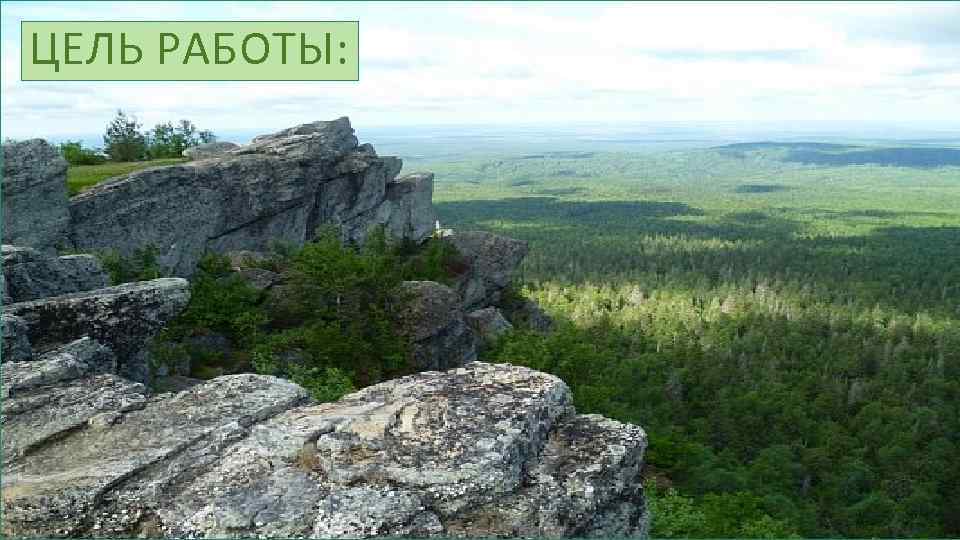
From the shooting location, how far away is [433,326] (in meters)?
30.4

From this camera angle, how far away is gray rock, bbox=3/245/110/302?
1509 cm

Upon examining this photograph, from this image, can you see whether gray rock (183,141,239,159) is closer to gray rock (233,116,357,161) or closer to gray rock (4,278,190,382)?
gray rock (233,116,357,161)

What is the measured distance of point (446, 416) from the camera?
1032cm

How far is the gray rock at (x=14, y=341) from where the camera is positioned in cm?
1243

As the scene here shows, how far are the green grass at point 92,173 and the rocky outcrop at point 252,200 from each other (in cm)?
240

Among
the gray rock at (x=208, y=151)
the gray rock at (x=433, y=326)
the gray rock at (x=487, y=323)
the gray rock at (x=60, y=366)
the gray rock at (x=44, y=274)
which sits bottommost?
the gray rock at (x=487, y=323)

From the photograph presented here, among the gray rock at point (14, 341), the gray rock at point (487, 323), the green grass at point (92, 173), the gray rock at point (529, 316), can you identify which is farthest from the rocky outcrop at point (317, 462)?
the gray rock at point (529, 316)

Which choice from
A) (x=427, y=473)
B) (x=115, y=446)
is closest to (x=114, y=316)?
(x=115, y=446)

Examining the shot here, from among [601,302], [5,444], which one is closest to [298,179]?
[5,444]

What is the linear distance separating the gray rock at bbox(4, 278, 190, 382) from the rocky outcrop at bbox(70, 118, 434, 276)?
2089 centimetres

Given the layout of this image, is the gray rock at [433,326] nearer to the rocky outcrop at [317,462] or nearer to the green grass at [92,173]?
the rocky outcrop at [317,462]

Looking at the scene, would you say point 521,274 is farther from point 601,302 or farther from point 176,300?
point 176,300

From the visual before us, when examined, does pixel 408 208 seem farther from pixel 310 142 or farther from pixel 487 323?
pixel 487 323

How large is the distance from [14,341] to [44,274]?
3920 mm
